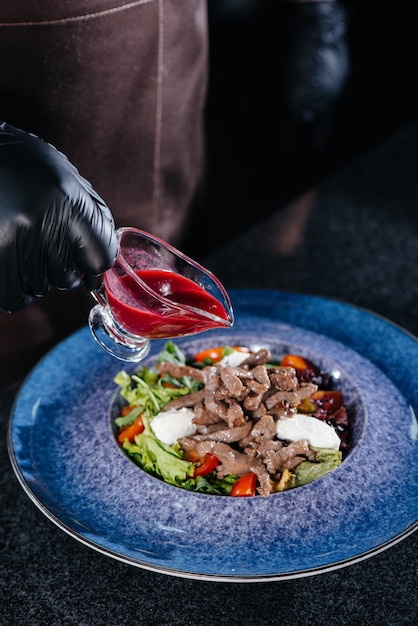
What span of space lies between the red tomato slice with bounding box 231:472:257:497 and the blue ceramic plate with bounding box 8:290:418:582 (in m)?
0.06

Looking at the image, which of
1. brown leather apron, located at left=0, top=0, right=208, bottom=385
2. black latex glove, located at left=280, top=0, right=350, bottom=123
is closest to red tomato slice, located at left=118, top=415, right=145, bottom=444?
brown leather apron, located at left=0, top=0, right=208, bottom=385

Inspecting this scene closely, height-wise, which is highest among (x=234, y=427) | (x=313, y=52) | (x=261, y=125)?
(x=313, y=52)

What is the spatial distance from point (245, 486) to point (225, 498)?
7cm

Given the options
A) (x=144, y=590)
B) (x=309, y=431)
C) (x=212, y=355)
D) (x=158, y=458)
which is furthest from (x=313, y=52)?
(x=144, y=590)

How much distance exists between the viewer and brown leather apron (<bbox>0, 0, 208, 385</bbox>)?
1408mm

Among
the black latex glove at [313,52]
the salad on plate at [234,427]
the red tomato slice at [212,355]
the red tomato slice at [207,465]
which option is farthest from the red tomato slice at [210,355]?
the black latex glove at [313,52]

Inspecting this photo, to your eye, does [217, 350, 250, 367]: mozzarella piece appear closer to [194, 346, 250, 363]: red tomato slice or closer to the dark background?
[194, 346, 250, 363]: red tomato slice

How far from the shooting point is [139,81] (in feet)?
5.33

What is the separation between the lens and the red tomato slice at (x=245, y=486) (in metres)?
1.14

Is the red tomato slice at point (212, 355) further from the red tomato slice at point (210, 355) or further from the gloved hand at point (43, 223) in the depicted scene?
the gloved hand at point (43, 223)

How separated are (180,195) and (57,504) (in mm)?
1094

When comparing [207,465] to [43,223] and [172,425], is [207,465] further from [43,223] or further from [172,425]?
[43,223]

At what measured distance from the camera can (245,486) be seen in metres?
1.16

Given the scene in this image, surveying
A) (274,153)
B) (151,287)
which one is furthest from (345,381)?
(274,153)
